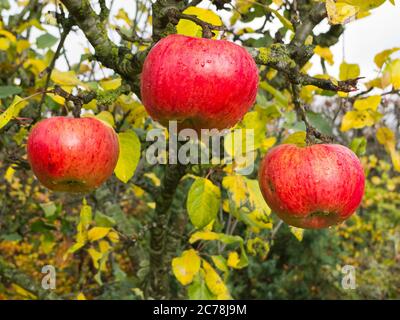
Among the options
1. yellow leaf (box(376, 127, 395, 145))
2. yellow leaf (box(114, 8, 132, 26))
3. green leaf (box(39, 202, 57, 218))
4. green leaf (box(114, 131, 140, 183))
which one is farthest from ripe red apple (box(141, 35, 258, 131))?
yellow leaf (box(114, 8, 132, 26))

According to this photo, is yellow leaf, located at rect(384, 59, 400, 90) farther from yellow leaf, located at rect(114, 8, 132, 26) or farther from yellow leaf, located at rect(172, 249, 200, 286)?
yellow leaf, located at rect(114, 8, 132, 26)

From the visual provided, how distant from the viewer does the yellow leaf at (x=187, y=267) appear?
4.77ft

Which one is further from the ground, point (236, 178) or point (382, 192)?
point (382, 192)

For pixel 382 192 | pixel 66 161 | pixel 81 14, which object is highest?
pixel 382 192

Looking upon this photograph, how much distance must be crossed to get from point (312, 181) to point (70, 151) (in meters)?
0.44

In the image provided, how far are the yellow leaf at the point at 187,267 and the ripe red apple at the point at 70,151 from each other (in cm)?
60

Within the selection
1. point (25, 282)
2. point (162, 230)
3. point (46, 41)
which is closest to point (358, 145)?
point (162, 230)

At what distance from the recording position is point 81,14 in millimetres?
931

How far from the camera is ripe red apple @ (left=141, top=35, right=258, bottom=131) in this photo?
713 millimetres

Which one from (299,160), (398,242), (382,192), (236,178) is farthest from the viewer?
(382,192)

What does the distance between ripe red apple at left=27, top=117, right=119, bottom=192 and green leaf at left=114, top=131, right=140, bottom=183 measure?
4.8 inches
